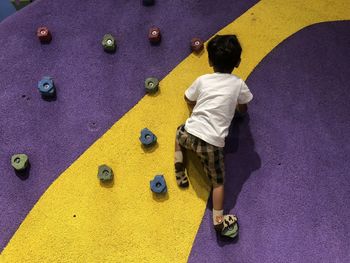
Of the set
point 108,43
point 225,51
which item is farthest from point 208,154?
point 108,43

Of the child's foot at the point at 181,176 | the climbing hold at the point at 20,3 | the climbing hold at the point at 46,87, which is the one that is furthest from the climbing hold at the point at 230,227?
the climbing hold at the point at 20,3

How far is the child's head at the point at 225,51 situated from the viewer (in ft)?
3.74

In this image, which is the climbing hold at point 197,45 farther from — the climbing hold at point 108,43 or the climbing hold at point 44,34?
the climbing hold at point 44,34

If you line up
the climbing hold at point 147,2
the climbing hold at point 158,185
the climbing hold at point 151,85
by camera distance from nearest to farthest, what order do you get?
1. the climbing hold at point 158,185
2. the climbing hold at point 151,85
3. the climbing hold at point 147,2

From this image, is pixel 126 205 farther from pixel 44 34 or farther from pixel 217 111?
pixel 44 34

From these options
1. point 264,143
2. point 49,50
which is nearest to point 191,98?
point 264,143

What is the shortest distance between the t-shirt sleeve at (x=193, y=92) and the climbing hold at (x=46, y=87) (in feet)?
1.36

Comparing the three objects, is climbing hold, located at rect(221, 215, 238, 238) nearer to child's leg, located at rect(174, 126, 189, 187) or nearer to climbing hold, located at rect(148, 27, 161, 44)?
child's leg, located at rect(174, 126, 189, 187)

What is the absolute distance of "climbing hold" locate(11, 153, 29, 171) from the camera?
1267 millimetres

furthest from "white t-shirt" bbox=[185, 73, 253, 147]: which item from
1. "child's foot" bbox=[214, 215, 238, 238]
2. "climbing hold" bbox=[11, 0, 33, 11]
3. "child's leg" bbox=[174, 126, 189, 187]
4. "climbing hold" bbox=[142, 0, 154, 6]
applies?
"climbing hold" bbox=[11, 0, 33, 11]

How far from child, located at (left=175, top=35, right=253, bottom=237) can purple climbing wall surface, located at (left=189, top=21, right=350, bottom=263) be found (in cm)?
6

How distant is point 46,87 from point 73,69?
0.37 feet

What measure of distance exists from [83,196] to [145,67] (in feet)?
1.46

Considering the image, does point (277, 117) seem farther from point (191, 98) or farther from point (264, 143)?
point (191, 98)
